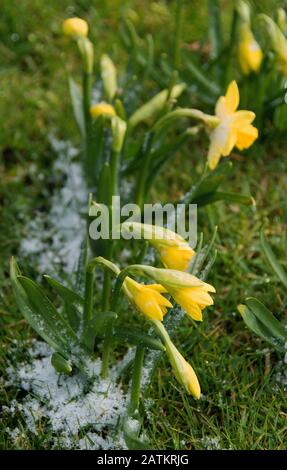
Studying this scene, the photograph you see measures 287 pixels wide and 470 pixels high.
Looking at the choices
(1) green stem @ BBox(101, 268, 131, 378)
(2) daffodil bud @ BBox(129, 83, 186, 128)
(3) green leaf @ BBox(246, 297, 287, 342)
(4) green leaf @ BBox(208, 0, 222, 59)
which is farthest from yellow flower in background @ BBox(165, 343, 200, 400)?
(4) green leaf @ BBox(208, 0, 222, 59)

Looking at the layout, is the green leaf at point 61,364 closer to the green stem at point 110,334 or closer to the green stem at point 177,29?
the green stem at point 110,334

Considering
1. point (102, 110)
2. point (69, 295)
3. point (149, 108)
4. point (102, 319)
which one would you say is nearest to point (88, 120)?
point (102, 110)

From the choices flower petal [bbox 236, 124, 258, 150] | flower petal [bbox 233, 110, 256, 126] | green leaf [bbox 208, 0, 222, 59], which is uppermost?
green leaf [bbox 208, 0, 222, 59]

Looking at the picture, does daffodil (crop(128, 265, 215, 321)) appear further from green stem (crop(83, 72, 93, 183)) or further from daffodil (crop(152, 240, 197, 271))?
green stem (crop(83, 72, 93, 183))

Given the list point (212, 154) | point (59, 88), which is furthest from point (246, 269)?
point (59, 88)

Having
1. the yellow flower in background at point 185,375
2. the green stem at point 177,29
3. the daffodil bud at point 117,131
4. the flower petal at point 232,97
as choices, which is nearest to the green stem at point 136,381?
the yellow flower in background at point 185,375

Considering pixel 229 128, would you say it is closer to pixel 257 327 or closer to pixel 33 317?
pixel 257 327
